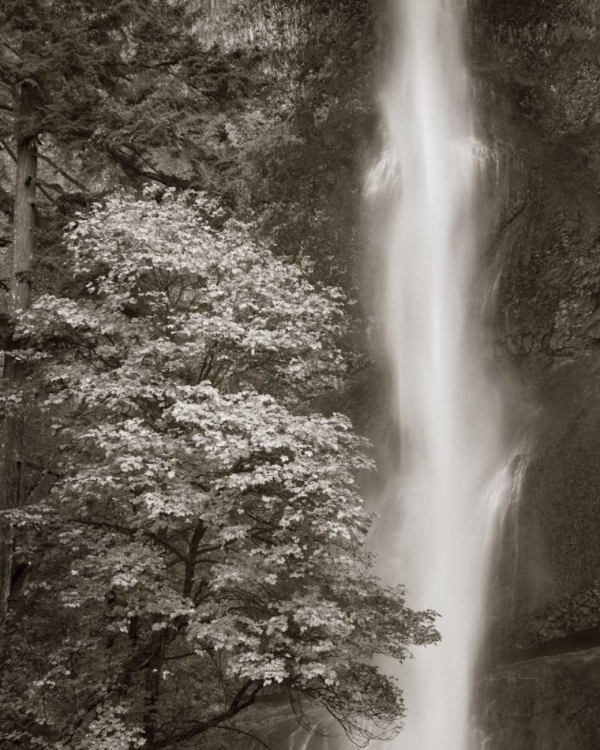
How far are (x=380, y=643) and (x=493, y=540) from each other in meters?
7.31

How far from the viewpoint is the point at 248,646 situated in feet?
27.8

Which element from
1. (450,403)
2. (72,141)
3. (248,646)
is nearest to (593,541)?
(450,403)

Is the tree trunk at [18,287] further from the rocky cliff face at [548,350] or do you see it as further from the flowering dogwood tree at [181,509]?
the rocky cliff face at [548,350]

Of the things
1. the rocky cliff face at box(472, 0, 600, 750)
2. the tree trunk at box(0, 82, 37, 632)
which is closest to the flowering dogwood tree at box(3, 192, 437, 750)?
the tree trunk at box(0, 82, 37, 632)

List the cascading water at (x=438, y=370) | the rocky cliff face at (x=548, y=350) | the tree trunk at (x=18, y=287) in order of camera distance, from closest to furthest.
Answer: the tree trunk at (x=18, y=287), the rocky cliff face at (x=548, y=350), the cascading water at (x=438, y=370)

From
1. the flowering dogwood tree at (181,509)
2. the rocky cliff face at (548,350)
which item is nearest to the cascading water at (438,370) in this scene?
the rocky cliff face at (548,350)

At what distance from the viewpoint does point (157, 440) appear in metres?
8.70

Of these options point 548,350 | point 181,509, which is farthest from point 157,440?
point 548,350

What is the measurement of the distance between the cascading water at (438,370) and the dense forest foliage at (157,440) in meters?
4.99

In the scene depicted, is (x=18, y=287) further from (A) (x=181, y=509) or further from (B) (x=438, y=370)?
(B) (x=438, y=370)

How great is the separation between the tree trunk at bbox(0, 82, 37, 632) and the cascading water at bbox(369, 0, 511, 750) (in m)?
8.10

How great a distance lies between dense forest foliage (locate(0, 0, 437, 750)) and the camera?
8.68 m

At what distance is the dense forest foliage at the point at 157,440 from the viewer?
8.68 meters

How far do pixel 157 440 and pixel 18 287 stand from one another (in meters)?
3.99
